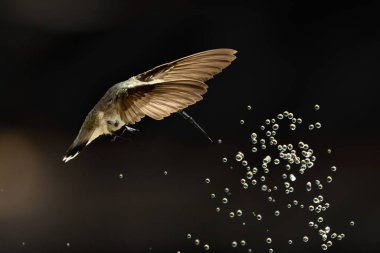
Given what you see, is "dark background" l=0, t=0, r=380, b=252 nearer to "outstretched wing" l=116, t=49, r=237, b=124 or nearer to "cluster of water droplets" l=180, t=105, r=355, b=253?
"cluster of water droplets" l=180, t=105, r=355, b=253

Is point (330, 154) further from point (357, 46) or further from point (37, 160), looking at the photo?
point (37, 160)

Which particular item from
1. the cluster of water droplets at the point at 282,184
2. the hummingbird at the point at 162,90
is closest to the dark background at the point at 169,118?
the cluster of water droplets at the point at 282,184

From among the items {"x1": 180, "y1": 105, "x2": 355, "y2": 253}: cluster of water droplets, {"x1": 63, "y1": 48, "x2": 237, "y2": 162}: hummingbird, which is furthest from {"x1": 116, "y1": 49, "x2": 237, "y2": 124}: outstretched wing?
{"x1": 180, "y1": 105, "x2": 355, "y2": 253}: cluster of water droplets

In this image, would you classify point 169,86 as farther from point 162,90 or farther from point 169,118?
point 169,118

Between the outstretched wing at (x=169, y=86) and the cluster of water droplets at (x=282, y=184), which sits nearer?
the outstretched wing at (x=169, y=86)

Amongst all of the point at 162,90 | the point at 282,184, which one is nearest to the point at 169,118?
the point at 282,184

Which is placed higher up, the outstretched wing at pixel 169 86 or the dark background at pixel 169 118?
the dark background at pixel 169 118

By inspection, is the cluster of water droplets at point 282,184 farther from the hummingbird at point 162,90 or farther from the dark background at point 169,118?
the hummingbird at point 162,90
